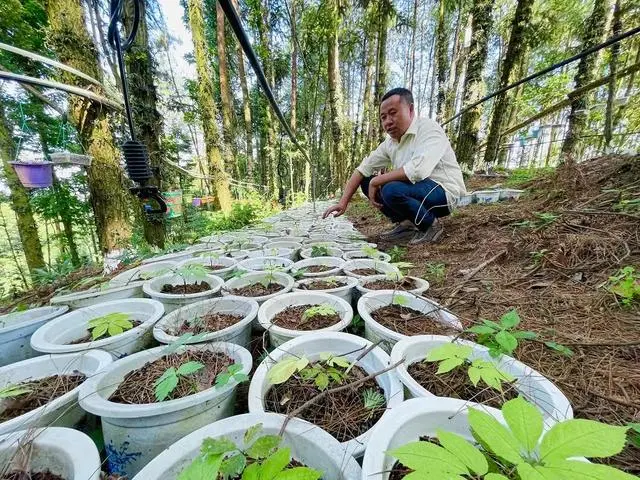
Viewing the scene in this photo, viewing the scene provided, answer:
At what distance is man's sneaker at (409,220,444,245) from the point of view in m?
2.11

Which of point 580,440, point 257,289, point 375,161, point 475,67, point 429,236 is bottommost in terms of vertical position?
point 257,289

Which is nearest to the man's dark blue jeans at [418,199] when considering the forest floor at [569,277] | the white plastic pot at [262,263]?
the forest floor at [569,277]

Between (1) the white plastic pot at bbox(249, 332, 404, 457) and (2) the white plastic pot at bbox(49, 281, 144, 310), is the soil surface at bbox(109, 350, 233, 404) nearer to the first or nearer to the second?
(1) the white plastic pot at bbox(249, 332, 404, 457)

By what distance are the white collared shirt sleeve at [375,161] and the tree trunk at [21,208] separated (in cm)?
561

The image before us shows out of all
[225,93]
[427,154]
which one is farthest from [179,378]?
[225,93]

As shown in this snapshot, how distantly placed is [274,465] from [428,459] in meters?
0.23

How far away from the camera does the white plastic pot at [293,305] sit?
89 centimetres

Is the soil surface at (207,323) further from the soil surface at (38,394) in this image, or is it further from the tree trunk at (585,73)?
the tree trunk at (585,73)

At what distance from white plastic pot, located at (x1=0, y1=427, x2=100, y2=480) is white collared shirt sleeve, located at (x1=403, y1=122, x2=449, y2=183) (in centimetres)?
205

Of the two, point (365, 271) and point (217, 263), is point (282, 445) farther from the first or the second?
point (217, 263)

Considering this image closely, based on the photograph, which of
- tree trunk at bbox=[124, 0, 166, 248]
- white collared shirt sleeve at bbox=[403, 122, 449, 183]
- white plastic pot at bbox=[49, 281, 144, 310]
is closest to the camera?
white plastic pot at bbox=[49, 281, 144, 310]

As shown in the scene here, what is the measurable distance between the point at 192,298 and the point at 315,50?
995 cm

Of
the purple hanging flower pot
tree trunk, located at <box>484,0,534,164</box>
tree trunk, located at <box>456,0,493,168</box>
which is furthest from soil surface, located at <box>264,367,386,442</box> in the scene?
tree trunk, located at <box>484,0,534,164</box>

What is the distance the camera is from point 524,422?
1.32 ft
